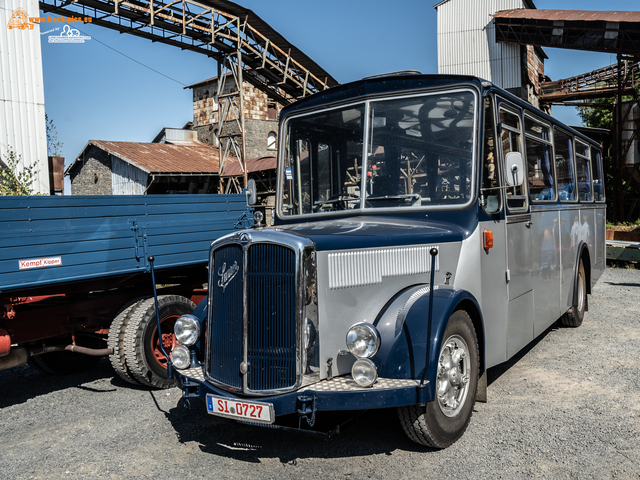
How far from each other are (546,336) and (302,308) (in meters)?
5.01

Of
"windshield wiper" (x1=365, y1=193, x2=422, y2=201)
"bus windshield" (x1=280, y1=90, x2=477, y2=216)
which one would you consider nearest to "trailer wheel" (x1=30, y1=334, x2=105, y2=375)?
"bus windshield" (x1=280, y1=90, x2=477, y2=216)

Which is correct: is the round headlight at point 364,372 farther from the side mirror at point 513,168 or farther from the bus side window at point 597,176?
the bus side window at point 597,176

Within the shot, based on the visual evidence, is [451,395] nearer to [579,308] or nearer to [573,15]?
[579,308]

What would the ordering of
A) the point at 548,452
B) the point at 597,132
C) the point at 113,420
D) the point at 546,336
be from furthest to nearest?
the point at 597,132 → the point at 546,336 → the point at 113,420 → the point at 548,452

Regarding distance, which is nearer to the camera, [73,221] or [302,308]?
[302,308]

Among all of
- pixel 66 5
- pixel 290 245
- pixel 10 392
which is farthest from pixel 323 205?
pixel 66 5

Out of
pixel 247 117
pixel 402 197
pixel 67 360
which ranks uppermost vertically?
pixel 247 117

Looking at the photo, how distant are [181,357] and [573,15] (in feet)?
72.8

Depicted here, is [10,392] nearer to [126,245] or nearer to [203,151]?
[126,245]

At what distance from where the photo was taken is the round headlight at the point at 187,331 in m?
4.01

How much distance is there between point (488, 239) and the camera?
14.4 feet

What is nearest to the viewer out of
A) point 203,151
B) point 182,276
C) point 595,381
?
point 595,381

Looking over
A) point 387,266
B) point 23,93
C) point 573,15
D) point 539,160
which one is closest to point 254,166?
point 23,93

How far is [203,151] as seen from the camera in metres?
28.6
